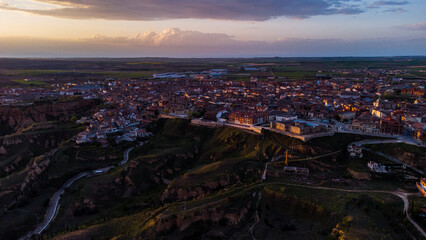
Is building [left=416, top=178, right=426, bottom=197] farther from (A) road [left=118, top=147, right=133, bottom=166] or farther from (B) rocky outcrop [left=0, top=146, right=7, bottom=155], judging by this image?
(B) rocky outcrop [left=0, top=146, right=7, bottom=155]

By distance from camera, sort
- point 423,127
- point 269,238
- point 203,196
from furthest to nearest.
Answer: point 423,127
point 203,196
point 269,238

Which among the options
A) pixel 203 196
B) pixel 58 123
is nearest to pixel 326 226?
pixel 203 196

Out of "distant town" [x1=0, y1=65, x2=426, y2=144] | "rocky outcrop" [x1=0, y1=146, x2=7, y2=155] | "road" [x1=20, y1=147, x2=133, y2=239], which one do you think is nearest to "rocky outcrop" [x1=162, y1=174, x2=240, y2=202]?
"road" [x1=20, y1=147, x2=133, y2=239]

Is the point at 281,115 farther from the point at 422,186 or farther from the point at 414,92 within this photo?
the point at 414,92

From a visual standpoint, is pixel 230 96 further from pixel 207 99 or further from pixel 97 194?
pixel 97 194

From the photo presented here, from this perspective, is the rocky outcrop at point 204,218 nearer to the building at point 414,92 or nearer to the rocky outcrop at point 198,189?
the rocky outcrop at point 198,189

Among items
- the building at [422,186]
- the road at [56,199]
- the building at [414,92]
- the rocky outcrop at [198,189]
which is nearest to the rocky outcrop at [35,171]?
the road at [56,199]

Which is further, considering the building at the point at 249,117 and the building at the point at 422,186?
the building at the point at 249,117

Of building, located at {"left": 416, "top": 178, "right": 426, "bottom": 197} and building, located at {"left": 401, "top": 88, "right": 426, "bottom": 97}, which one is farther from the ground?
building, located at {"left": 401, "top": 88, "right": 426, "bottom": 97}
